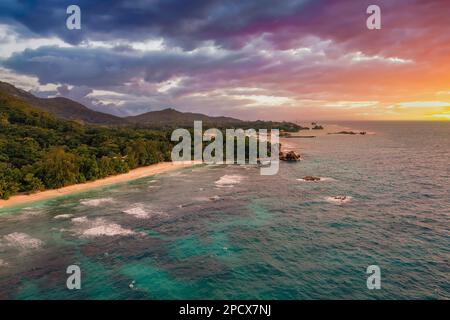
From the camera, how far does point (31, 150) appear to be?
8956 cm

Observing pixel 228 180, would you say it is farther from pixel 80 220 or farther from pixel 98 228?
pixel 98 228

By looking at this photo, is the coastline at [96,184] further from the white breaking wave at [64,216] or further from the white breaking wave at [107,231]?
the white breaking wave at [107,231]

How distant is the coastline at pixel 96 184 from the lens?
227 feet

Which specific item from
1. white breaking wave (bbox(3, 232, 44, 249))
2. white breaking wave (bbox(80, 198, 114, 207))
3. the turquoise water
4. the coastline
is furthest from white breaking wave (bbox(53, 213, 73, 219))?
the coastline

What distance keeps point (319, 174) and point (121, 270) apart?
250 feet

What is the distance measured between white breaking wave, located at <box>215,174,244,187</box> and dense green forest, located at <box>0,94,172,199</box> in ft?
104

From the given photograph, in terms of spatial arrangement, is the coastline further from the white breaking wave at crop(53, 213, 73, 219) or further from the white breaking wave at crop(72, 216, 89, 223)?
the white breaking wave at crop(72, 216, 89, 223)

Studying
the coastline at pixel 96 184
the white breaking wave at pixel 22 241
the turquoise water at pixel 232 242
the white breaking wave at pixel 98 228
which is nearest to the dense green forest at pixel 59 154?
the coastline at pixel 96 184

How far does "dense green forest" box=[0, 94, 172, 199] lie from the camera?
7494cm

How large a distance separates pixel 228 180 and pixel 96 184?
122 feet

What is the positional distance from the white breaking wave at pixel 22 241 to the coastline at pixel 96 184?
59.7ft

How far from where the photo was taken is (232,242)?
49.3 m
